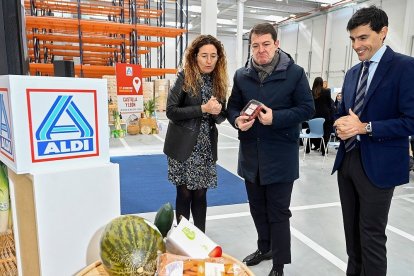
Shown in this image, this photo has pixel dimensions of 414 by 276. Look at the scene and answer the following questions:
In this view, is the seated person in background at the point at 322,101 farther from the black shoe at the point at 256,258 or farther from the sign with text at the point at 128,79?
the black shoe at the point at 256,258

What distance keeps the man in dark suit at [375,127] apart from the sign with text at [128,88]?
2.96 m

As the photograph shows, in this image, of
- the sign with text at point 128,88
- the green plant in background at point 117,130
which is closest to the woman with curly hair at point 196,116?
the sign with text at point 128,88

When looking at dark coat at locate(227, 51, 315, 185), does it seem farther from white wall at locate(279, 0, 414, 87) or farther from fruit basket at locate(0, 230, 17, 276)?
white wall at locate(279, 0, 414, 87)

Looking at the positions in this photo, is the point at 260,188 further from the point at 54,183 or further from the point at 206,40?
the point at 54,183

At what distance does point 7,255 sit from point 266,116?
1256mm

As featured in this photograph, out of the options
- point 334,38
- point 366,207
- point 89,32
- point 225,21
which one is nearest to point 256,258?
point 366,207

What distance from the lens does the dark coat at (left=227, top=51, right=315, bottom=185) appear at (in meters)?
1.71

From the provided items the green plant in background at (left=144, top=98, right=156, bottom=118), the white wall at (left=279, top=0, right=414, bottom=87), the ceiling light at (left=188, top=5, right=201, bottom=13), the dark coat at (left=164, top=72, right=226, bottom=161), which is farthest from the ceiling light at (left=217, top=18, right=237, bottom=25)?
the dark coat at (left=164, top=72, right=226, bottom=161)

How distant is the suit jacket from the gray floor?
0.93 metres

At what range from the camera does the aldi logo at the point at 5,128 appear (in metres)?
0.81

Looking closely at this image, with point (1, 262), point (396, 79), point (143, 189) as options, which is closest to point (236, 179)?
point (143, 189)

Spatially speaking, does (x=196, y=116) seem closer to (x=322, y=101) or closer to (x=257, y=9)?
(x=322, y=101)

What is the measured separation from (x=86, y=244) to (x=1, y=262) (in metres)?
0.41

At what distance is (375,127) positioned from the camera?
4.60 feet
